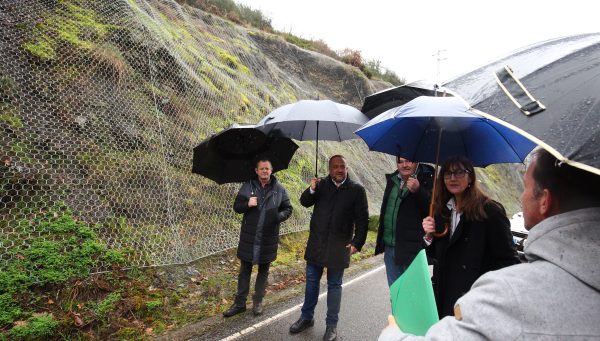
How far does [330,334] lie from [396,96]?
2.67 m

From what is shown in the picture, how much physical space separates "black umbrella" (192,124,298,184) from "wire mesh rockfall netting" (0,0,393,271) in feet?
5.14

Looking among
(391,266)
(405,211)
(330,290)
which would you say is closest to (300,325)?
(330,290)

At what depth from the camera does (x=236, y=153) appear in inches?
174

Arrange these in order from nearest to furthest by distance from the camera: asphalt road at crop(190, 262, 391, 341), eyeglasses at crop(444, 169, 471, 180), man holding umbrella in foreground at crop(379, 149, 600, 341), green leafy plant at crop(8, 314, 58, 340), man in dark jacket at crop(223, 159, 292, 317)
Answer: man holding umbrella in foreground at crop(379, 149, 600, 341)
eyeglasses at crop(444, 169, 471, 180)
green leafy plant at crop(8, 314, 58, 340)
asphalt road at crop(190, 262, 391, 341)
man in dark jacket at crop(223, 159, 292, 317)

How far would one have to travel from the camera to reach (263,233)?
13.7 feet

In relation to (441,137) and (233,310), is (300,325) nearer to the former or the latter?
(233,310)

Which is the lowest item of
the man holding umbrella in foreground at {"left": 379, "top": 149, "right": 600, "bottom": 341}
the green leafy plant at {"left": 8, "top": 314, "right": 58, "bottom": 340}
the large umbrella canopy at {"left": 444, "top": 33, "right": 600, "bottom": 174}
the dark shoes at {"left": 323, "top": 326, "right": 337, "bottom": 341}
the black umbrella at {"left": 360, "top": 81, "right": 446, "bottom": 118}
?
the green leafy plant at {"left": 8, "top": 314, "right": 58, "bottom": 340}

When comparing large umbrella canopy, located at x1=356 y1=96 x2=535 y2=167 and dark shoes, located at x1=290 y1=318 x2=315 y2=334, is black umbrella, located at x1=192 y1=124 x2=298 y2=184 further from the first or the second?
dark shoes, located at x1=290 y1=318 x2=315 y2=334

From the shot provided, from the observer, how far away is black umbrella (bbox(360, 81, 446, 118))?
347 cm

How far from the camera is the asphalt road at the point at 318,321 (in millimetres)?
3840

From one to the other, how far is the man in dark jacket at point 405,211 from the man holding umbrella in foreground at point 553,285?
230 cm

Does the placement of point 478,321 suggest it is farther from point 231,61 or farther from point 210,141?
point 231,61

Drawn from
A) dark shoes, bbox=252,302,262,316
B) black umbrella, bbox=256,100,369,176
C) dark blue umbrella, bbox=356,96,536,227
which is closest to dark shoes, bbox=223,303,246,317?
dark shoes, bbox=252,302,262,316

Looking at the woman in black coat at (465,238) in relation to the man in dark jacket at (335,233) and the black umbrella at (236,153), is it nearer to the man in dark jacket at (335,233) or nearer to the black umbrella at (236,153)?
the man in dark jacket at (335,233)
